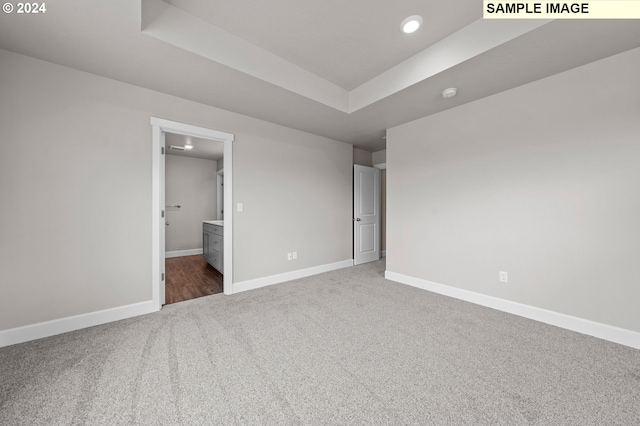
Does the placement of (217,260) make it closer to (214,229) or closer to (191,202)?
(214,229)

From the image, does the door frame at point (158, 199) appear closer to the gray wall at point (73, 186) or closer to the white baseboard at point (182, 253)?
the gray wall at point (73, 186)

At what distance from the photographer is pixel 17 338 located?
1.97 m

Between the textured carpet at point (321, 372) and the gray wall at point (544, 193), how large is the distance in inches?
17.1

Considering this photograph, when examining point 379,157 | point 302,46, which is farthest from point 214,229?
point 379,157

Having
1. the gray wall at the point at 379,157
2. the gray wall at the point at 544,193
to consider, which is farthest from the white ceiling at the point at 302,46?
the gray wall at the point at 379,157

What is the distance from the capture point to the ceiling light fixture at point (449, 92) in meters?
2.53

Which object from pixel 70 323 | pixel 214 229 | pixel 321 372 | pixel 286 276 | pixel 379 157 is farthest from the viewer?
pixel 379 157

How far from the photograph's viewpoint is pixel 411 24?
199cm

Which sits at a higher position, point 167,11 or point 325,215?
point 167,11

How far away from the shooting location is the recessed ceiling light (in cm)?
193

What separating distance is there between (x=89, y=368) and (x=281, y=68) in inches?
118

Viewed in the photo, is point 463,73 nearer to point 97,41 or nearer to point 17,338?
point 97,41

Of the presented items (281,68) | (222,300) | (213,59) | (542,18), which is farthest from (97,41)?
(542,18)

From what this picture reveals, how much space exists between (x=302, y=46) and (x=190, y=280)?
3.64m
